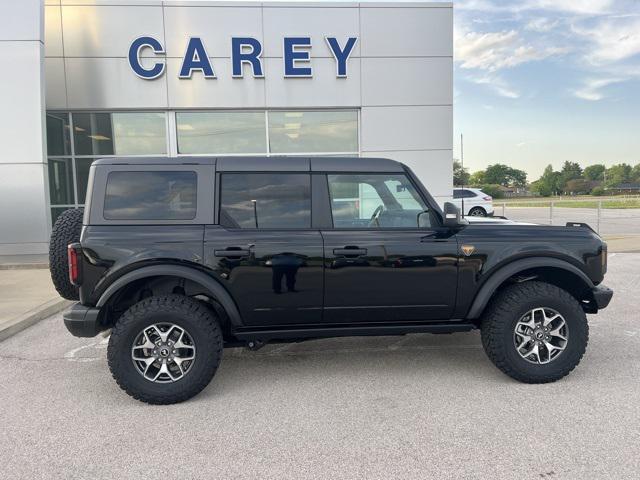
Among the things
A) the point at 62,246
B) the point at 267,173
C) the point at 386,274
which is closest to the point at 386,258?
the point at 386,274

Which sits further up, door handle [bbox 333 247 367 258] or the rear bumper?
door handle [bbox 333 247 367 258]

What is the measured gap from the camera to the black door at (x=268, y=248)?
338cm

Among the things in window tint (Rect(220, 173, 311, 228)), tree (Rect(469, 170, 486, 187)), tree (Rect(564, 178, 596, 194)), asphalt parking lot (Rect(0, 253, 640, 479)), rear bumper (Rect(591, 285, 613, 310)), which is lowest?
asphalt parking lot (Rect(0, 253, 640, 479))

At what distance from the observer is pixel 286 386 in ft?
11.9

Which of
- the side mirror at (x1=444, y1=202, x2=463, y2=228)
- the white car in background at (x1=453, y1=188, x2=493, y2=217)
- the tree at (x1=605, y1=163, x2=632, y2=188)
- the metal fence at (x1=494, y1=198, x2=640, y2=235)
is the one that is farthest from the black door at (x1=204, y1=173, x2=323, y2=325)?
the tree at (x1=605, y1=163, x2=632, y2=188)

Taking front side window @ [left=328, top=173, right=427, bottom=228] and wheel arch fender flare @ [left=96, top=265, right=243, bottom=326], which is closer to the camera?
wheel arch fender flare @ [left=96, top=265, right=243, bottom=326]

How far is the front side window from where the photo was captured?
359 cm

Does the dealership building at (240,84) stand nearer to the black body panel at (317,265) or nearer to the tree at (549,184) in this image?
the black body panel at (317,265)

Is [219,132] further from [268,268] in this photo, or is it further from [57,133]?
[268,268]

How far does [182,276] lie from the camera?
3311 mm

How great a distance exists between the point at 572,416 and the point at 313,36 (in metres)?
10.1

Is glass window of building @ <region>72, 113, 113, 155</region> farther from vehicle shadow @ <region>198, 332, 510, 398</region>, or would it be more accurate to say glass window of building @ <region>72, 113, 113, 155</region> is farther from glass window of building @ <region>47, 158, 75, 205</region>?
vehicle shadow @ <region>198, 332, 510, 398</region>

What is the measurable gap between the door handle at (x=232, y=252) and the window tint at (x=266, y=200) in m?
0.20

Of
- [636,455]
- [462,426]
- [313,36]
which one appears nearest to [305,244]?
[462,426]
